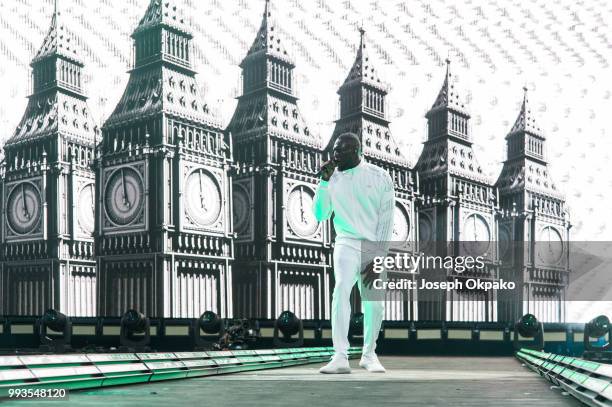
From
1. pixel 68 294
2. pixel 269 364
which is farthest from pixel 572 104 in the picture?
pixel 269 364

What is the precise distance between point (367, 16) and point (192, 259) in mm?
6091

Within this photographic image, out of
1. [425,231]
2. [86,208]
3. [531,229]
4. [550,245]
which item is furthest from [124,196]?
[550,245]

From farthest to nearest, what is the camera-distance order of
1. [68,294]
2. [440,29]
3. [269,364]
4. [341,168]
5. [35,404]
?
[68,294] → [440,29] → [269,364] → [341,168] → [35,404]

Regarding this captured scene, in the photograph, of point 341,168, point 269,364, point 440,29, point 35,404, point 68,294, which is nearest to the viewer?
point 35,404

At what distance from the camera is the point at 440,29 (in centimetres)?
1647

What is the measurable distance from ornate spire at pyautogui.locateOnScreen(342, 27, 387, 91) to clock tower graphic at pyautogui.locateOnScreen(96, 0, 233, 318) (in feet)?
10.4

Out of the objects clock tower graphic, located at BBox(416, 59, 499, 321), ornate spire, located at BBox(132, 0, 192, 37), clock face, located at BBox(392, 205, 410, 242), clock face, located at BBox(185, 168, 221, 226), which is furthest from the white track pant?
clock face, located at BBox(392, 205, 410, 242)

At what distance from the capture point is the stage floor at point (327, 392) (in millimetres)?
3480

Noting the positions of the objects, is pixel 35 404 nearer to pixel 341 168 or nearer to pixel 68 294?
pixel 341 168

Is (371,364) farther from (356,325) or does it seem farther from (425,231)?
(425,231)

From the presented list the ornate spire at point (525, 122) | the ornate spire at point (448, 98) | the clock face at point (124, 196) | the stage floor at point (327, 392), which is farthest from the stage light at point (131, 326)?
the ornate spire at point (525, 122)

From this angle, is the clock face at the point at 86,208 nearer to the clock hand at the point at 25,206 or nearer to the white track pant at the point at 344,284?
the clock hand at the point at 25,206

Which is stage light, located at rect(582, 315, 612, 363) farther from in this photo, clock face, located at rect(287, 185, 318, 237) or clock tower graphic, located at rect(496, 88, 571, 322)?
clock face, located at rect(287, 185, 318, 237)

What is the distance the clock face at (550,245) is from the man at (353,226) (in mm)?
13222
